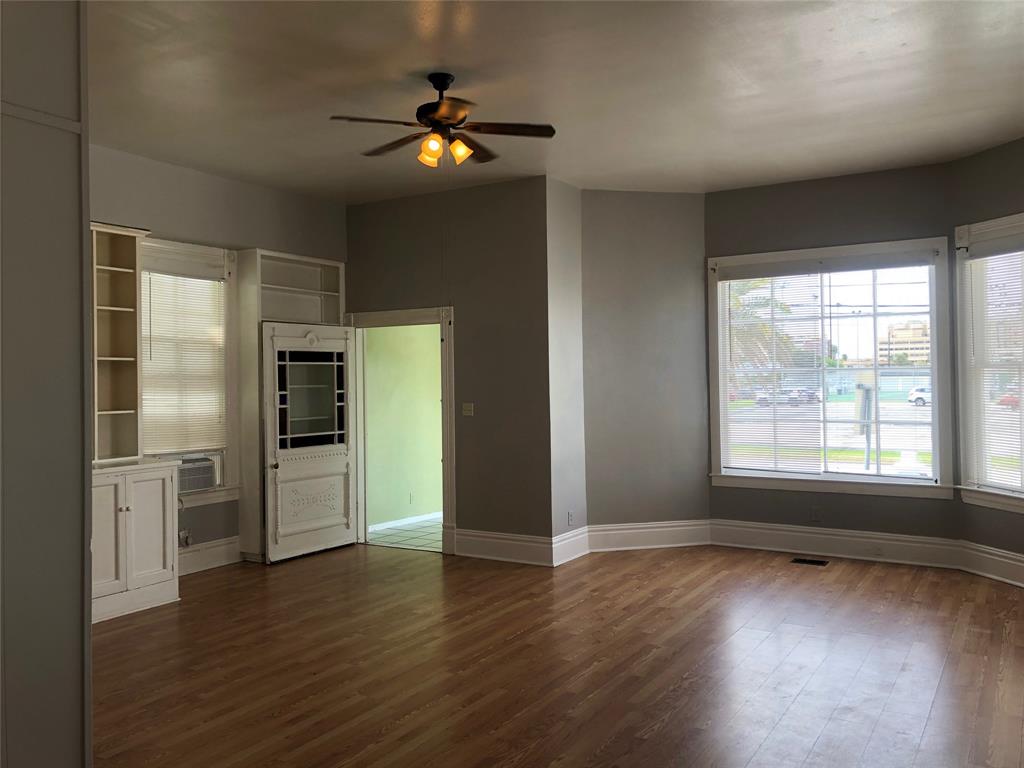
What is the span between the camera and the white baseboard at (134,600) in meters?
5.39

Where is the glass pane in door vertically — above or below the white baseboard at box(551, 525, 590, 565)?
above

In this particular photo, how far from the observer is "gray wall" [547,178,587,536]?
6773 millimetres

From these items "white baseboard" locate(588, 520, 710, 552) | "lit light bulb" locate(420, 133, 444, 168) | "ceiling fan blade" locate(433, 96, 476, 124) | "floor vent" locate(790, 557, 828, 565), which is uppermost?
"ceiling fan blade" locate(433, 96, 476, 124)

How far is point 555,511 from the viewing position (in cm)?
673

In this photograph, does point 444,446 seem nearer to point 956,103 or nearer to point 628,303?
point 628,303

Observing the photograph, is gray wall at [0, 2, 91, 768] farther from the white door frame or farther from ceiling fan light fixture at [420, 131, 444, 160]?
the white door frame

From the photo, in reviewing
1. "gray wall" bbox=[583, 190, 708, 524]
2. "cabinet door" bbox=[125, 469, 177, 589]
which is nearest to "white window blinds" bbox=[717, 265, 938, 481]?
"gray wall" bbox=[583, 190, 708, 524]

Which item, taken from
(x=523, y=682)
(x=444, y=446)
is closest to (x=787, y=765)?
(x=523, y=682)

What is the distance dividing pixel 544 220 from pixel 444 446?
2.11 m

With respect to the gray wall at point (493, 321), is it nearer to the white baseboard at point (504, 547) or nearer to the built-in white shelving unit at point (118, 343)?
the white baseboard at point (504, 547)

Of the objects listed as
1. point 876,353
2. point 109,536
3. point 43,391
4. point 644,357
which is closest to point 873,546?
point 876,353

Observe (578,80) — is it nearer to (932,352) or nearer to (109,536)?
(932,352)

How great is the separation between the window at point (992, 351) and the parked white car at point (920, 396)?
10.5 inches

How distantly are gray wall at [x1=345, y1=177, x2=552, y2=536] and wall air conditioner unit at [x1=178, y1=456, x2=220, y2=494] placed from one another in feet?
6.72
